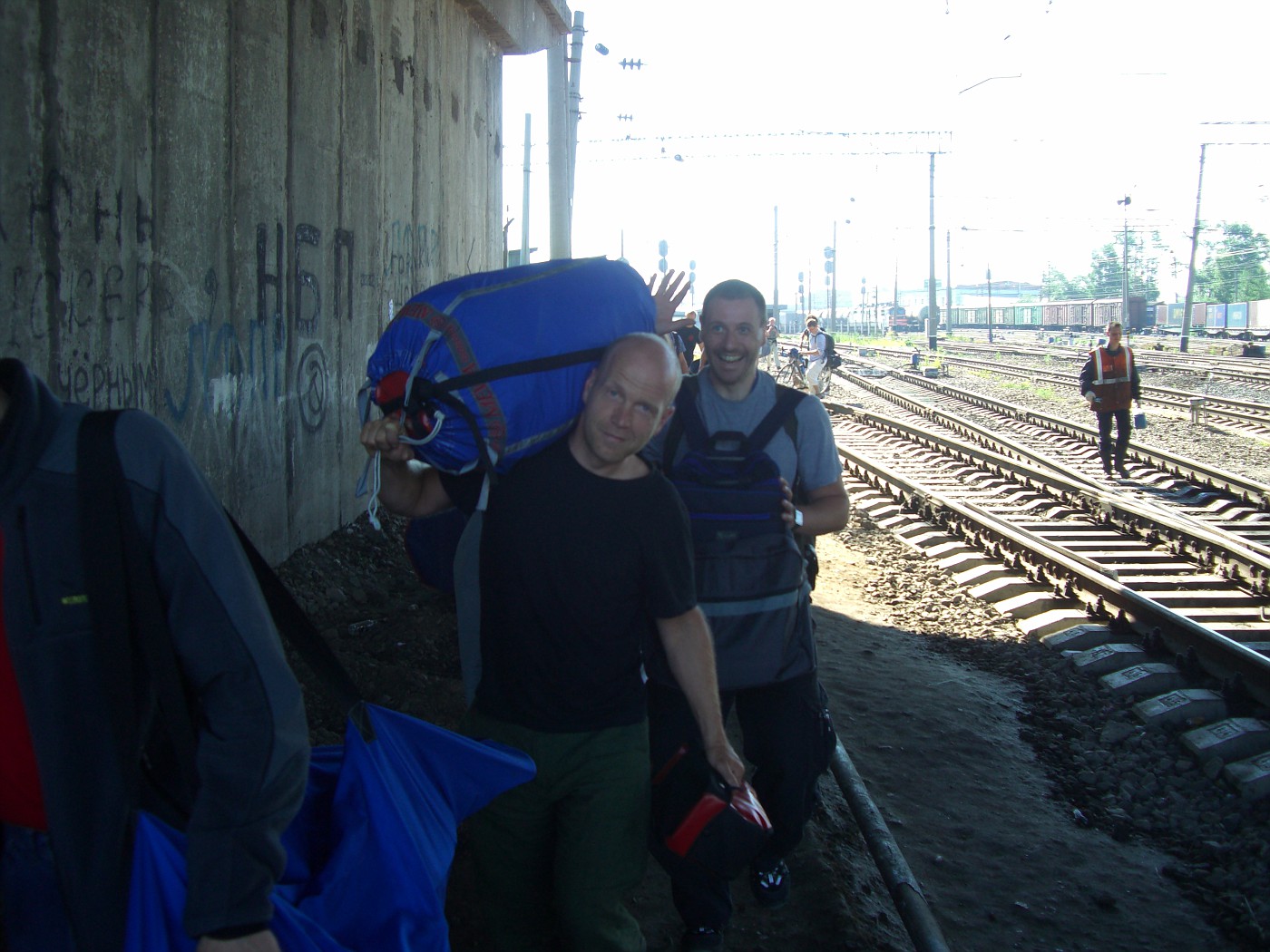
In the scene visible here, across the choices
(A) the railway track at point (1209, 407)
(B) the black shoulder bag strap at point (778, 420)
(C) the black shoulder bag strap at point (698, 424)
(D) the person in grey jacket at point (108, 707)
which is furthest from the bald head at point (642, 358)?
(A) the railway track at point (1209, 407)

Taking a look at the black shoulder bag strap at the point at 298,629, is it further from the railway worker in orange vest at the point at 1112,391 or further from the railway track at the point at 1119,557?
the railway worker in orange vest at the point at 1112,391

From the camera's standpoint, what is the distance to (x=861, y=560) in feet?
33.4

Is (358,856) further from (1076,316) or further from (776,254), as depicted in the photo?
(1076,316)

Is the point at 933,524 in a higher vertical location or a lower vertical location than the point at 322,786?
lower

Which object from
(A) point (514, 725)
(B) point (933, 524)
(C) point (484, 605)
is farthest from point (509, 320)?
(B) point (933, 524)

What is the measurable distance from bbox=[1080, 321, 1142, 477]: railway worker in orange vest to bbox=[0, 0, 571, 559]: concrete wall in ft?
30.3

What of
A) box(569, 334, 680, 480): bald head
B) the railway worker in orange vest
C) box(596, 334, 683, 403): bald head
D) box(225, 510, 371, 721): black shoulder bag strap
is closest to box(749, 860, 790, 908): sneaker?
box(569, 334, 680, 480): bald head

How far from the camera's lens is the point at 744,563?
11.1 ft

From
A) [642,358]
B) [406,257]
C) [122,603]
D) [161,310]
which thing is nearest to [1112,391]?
[406,257]

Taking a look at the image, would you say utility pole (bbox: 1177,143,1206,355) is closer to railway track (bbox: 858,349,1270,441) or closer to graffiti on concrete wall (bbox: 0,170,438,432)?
railway track (bbox: 858,349,1270,441)

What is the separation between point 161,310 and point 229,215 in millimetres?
868

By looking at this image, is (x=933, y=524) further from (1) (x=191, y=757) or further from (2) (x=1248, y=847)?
(1) (x=191, y=757)

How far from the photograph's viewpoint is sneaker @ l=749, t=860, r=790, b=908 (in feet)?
12.1

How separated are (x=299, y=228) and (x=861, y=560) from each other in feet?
20.0
